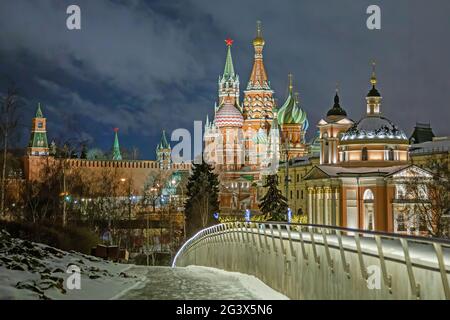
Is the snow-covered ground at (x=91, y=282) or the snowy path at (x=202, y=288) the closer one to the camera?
the snow-covered ground at (x=91, y=282)

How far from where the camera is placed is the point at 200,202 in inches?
3172

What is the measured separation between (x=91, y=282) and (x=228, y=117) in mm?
124207

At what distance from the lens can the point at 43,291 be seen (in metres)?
16.3

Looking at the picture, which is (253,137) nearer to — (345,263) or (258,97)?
(258,97)

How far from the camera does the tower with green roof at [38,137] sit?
13812 cm

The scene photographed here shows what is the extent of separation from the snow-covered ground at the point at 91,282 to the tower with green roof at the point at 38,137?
11655cm

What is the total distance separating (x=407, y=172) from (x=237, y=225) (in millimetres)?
49179

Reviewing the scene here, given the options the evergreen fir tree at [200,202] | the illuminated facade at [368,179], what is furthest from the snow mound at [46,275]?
the illuminated facade at [368,179]

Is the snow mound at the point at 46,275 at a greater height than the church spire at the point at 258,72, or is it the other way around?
the church spire at the point at 258,72

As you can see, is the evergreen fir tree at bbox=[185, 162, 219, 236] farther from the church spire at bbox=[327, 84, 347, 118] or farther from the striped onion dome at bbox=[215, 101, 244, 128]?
the striped onion dome at bbox=[215, 101, 244, 128]

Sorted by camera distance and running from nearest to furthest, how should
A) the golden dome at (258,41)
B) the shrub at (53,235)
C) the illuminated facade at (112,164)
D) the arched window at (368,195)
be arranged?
the shrub at (53,235), the arched window at (368,195), the illuminated facade at (112,164), the golden dome at (258,41)

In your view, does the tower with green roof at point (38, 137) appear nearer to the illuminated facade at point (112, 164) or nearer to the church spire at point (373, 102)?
the illuminated facade at point (112, 164)

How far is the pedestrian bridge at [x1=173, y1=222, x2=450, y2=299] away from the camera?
10.9m

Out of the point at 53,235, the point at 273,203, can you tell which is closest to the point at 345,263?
the point at 53,235
